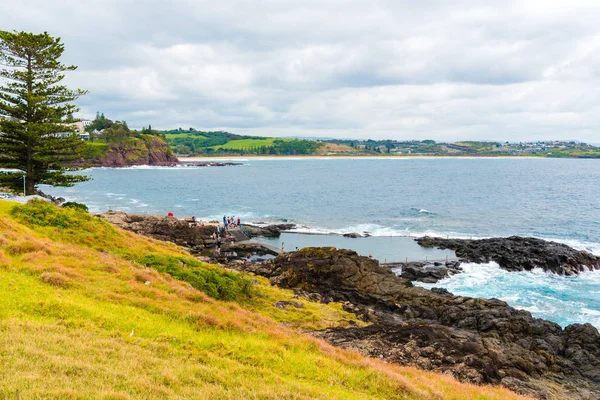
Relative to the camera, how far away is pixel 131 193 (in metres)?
93.4

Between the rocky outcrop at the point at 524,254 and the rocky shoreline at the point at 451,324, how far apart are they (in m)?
0.10

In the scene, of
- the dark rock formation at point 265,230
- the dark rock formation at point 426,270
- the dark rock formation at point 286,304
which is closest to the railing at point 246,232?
the dark rock formation at point 265,230

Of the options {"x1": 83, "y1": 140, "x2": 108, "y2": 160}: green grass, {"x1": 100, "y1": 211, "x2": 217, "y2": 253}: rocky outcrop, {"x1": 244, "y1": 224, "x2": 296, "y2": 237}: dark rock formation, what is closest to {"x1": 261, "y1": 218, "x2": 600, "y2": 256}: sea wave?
{"x1": 244, "y1": 224, "x2": 296, "y2": 237}: dark rock formation

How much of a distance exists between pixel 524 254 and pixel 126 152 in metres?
182

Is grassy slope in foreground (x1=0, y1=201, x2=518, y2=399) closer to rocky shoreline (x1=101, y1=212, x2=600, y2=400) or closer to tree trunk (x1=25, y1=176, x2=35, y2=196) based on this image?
rocky shoreline (x1=101, y1=212, x2=600, y2=400)

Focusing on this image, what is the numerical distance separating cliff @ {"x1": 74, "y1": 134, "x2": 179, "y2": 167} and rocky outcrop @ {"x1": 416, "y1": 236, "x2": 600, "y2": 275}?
550 feet

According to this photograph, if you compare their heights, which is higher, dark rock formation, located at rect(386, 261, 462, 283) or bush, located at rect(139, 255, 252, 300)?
bush, located at rect(139, 255, 252, 300)

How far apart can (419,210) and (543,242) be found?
96.8ft

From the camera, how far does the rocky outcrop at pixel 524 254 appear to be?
37.9 metres

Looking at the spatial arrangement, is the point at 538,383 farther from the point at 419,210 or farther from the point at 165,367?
the point at 419,210

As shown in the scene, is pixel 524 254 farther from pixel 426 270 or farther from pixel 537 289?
pixel 426 270

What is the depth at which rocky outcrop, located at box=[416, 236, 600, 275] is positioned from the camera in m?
37.9

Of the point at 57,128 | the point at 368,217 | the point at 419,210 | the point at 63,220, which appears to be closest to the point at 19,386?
the point at 63,220

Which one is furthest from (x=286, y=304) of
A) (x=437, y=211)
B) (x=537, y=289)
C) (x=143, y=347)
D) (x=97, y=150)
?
(x=97, y=150)
